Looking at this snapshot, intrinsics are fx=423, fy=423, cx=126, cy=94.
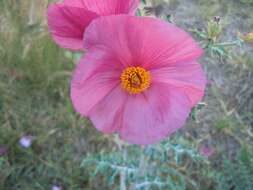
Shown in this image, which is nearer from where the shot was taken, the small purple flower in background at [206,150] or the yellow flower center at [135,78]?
the yellow flower center at [135,78]

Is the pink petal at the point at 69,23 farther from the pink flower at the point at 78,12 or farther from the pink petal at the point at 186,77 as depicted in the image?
the pink petal at the point at 186,77

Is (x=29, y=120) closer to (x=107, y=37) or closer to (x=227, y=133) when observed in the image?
(x=227, y=133)

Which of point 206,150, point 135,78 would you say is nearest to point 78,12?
point 135,78

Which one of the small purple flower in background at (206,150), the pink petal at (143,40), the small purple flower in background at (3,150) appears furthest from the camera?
the small purple flower in background at (206,150)

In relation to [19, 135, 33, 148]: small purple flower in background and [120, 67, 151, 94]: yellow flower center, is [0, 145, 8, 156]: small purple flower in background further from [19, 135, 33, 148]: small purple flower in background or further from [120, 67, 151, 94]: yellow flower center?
[120, 67, 151, 94]: yellow flower center

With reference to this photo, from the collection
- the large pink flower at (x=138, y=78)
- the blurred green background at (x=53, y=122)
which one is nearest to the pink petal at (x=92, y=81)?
the large pink flower at (x=138, y=78)

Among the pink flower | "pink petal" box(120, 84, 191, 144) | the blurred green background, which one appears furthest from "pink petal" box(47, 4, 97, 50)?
the blurred green background

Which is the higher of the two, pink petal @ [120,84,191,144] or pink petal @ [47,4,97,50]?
pink petal @ [47,4,97,50]
